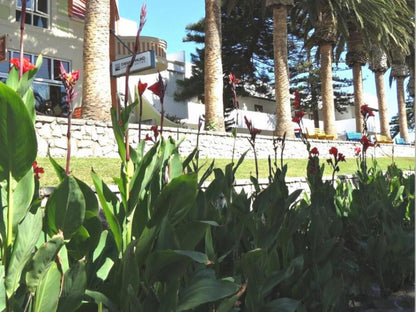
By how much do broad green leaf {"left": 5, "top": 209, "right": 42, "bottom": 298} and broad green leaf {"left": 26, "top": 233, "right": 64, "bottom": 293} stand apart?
0.09 feet

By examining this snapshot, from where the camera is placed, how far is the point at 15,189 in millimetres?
1396

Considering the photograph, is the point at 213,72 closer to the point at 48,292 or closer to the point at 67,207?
the point at 67,207

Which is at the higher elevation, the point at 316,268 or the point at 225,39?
the point at 225,39

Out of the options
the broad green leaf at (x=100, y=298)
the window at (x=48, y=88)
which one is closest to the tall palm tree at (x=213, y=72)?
the window at (x=48, y=88)

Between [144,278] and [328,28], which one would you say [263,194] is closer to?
[144,278]

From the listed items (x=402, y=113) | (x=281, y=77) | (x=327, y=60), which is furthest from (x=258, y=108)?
(x=281, y=77)

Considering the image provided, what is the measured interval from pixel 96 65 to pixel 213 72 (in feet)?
14.3

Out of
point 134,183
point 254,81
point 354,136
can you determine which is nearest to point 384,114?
point 354,136

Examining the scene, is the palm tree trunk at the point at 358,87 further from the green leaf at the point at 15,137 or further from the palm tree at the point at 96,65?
the green leaf at the point at 15,137

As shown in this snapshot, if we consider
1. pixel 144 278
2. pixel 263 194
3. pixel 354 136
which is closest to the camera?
pixel 144 278

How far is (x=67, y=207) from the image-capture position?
1.46m

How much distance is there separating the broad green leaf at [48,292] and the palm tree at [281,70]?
562 inches

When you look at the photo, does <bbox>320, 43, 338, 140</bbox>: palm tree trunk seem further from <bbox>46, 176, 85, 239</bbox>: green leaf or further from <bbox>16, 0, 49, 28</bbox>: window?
<bbox>46, 176, 85, 239</bbox>: green leaf

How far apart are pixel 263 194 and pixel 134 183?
1377 mm
